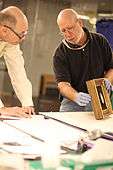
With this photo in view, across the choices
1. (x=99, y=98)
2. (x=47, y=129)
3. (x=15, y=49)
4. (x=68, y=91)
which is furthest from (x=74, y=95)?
(x=47, y=129)

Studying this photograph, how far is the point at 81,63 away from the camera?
2.93 metres

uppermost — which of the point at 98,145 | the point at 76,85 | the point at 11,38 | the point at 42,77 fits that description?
the point at 11,38

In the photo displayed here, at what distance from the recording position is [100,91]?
246 centimetres

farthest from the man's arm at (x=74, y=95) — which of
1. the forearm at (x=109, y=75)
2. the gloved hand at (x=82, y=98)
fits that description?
the forearm at (x=109, y=75)

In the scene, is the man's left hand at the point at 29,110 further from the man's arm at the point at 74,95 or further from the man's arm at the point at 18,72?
the man's arm at the point at 74,95

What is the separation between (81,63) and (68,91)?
312 mm

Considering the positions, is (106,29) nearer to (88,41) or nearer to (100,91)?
(88,41)

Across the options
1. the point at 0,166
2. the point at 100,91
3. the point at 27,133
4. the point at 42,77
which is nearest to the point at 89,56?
the point at 100,91

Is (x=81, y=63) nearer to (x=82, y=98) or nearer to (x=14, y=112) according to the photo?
(x=82, y=98)

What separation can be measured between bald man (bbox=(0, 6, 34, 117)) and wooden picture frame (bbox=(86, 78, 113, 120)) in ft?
1.39

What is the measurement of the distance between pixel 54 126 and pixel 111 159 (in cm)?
83

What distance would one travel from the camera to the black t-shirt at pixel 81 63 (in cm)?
292

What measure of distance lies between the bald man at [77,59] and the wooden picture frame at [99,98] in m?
0.37

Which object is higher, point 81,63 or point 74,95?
point 81,63
